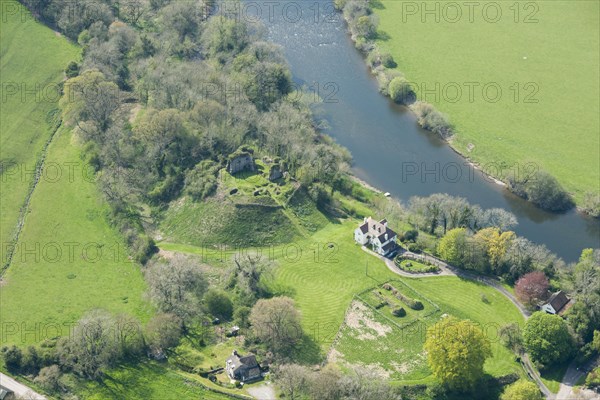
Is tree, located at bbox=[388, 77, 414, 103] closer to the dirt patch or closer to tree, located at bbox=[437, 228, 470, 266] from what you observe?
tree, located at bbox=[437, 228, 470, 266]

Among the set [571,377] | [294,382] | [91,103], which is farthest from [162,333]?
[91,103]

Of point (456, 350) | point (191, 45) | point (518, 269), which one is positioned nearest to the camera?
point (456, 350)

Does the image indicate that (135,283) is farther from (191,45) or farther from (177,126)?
(191,45)

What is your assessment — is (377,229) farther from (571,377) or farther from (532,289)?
(571,377)

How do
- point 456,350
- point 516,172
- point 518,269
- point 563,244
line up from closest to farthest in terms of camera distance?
point 456,350 < point 518,269 < point 563,244 < point 516,172

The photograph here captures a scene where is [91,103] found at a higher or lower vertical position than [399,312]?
higher

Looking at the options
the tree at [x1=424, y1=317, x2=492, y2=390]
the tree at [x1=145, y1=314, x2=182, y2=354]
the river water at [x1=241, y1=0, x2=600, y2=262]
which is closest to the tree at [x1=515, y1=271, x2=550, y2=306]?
the tree at [x1=424, y1=317, x2=492, y2=390]

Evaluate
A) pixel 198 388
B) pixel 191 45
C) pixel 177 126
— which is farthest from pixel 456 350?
pixel 191 45
